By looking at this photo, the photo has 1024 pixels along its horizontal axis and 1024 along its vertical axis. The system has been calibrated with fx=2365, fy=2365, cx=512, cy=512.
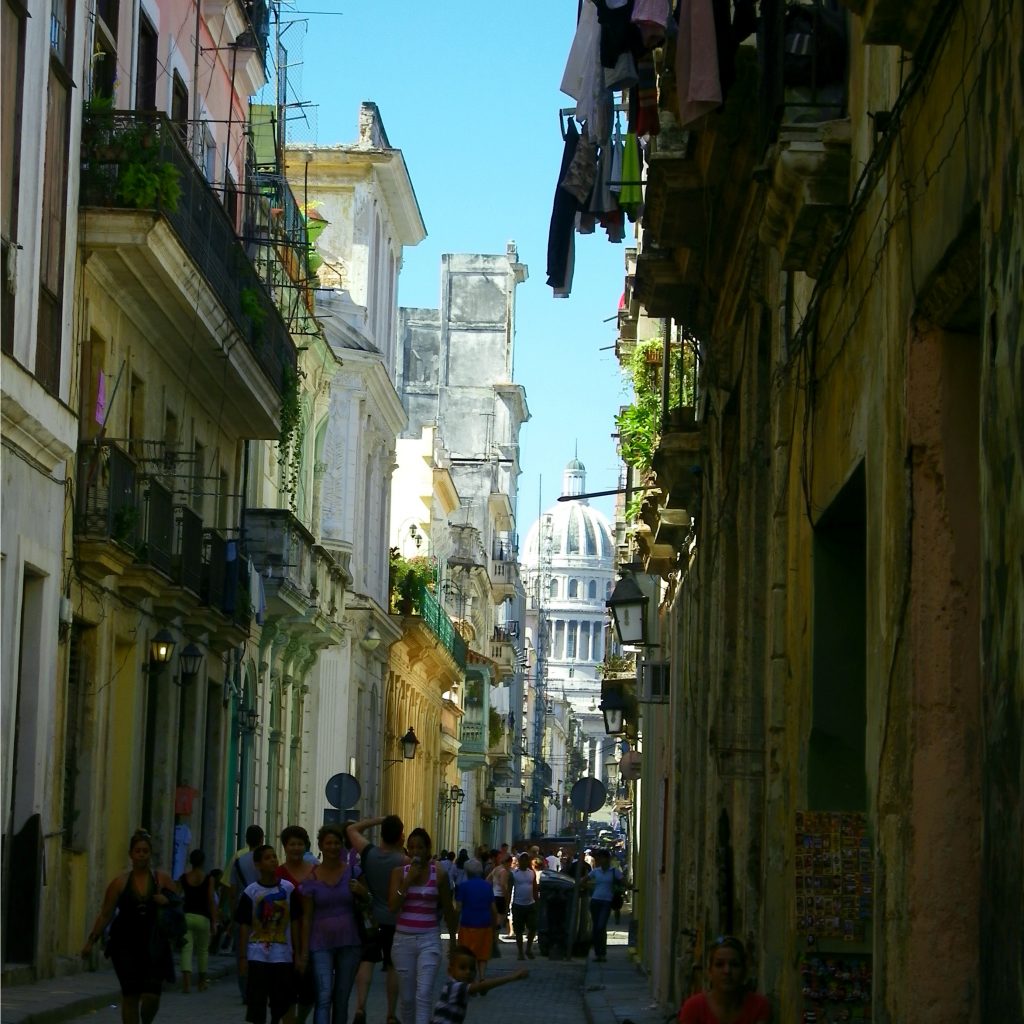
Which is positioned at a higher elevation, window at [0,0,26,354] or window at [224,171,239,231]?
window at [224,171,239,231]

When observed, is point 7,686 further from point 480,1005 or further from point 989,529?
point 989,529

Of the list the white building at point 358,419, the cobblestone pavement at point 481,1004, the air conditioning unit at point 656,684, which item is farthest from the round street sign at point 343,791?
the white building at point 358,419

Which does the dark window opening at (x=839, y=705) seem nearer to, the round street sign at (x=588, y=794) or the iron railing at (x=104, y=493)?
the iron railing at (x=104, y=493)

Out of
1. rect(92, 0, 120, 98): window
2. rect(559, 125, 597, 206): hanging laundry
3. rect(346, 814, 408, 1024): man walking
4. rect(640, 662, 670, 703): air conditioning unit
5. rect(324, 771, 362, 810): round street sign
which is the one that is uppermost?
rect(92, 0, 120, 98): window

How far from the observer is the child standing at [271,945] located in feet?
47.0

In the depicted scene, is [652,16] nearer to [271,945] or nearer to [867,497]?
[867,497]

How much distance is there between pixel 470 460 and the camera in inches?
3492

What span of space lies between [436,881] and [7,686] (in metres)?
5.51

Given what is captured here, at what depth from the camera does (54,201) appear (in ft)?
66.8

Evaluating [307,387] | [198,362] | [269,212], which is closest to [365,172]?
[307,387]

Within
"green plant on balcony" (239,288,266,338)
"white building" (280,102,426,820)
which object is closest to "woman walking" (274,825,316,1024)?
"green plant on balcony" (239,288,266,338)

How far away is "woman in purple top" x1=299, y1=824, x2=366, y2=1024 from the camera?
47.3 ft

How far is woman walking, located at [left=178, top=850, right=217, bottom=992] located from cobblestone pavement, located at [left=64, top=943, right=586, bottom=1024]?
0.88ft

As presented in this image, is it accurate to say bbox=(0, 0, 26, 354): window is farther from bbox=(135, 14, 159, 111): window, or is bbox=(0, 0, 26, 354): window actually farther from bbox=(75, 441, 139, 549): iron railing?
bbox=(135, 14, 159, 111): window
